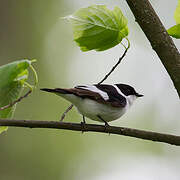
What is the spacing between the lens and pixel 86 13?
5.98 ft

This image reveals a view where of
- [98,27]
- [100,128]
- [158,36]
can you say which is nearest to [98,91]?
[100,128]

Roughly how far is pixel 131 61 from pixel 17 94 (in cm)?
755

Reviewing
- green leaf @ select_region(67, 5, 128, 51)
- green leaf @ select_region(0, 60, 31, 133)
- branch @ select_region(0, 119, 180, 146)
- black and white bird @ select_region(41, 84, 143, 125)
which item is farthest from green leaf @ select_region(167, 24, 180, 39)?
black and white bird @ select_region(41, 84, 143, 125)

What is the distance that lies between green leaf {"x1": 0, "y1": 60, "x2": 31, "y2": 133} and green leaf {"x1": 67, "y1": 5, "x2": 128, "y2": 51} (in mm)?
366

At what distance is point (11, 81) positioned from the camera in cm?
167

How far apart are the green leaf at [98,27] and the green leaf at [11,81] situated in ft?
1.20

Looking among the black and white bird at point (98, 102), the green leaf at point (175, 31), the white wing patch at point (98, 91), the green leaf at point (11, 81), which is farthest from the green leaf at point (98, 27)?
the white wing patch at point (98, 91)

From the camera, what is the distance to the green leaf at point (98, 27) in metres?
1.77

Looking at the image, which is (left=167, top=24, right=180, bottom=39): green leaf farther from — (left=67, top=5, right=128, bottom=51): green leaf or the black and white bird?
the black and white bird

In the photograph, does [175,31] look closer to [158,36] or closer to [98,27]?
[158,36]

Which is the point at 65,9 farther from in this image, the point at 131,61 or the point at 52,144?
the point at 52,144

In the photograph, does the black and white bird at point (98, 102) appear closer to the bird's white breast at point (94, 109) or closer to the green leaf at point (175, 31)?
the bird's white breast at point (94, 109)

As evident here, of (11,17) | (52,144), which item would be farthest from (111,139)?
(11,17)

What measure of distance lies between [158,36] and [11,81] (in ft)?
2.37
